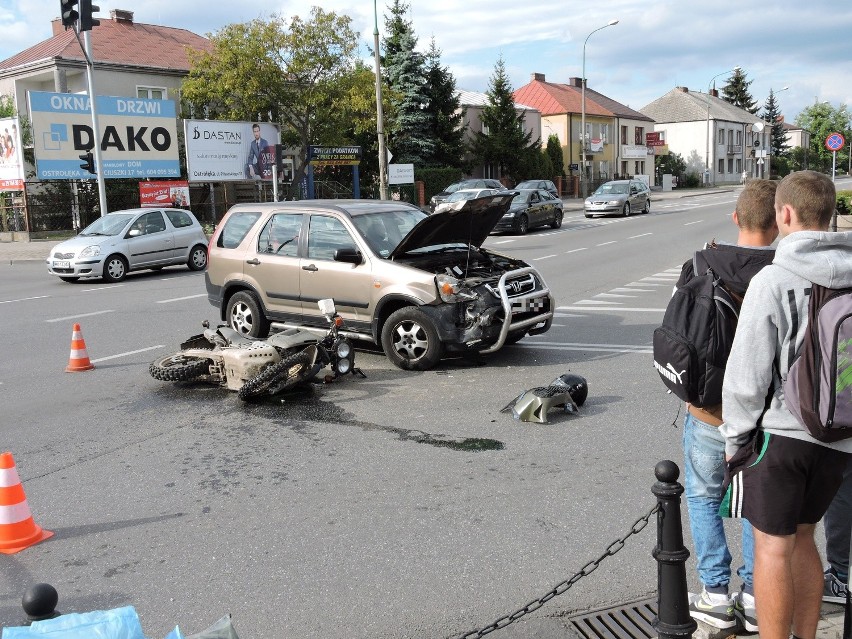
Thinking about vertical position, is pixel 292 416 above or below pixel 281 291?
below

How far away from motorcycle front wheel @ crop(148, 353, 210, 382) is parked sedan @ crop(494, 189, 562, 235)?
1972 cm

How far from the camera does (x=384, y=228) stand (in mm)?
9086

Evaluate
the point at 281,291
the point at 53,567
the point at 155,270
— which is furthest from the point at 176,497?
the point at 155,270

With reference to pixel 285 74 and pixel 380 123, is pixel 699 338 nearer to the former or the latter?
pixel 380 123

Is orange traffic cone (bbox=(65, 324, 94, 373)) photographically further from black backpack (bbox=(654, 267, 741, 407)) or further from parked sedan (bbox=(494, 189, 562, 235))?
parked sedan (bbox=(494, 189, 562, 235))

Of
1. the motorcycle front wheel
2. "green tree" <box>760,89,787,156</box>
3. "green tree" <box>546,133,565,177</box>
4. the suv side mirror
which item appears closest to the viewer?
the motorcycle front wheel

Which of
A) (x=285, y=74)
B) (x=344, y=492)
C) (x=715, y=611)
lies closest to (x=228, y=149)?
(x=285, y=74)

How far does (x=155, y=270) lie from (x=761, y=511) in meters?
19.5

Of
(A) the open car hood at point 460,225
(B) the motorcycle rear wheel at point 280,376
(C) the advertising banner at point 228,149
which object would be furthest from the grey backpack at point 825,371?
(C) the advertising banner at point 228,149

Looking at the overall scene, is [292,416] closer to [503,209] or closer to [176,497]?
[176,497]

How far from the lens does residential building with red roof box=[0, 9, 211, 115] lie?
119ft

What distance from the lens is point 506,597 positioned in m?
3.73

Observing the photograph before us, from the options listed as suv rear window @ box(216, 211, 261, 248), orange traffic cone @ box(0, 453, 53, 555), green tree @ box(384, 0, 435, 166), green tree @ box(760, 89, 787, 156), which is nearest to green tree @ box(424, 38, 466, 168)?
green tree @ box(384, 0, 435, 166)

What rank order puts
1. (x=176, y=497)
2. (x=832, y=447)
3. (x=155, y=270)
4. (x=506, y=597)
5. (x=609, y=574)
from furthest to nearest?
1. (x=155, y=270)
2. (x=176, y=497)
3. (x=609, y=574)
4. (x=506, y=597)
5. (x=832, y=447)
